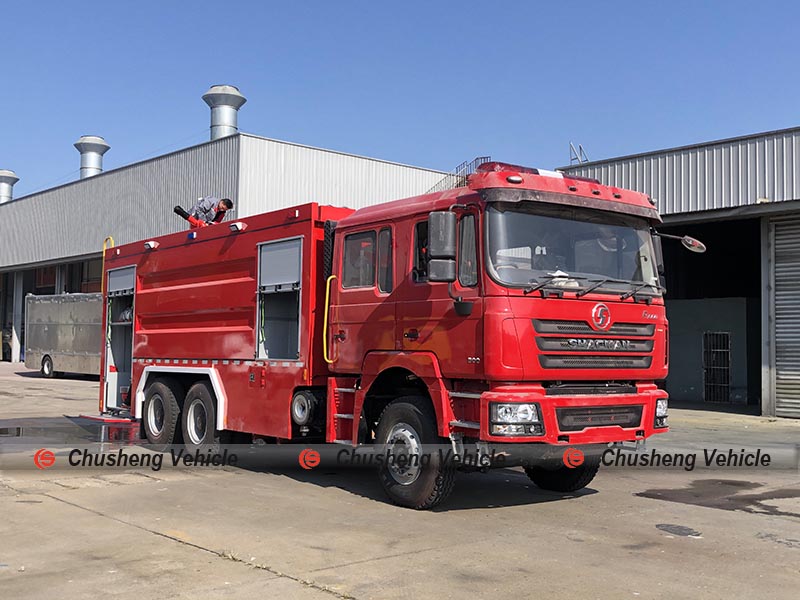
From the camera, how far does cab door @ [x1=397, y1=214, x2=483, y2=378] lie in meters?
7.32

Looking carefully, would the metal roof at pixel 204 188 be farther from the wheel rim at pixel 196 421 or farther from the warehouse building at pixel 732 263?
the wheel rim at pixel 196 421

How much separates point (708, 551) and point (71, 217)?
36.0 metres

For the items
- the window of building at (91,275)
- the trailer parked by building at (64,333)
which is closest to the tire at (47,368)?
the trailer parked by building at (64,333)

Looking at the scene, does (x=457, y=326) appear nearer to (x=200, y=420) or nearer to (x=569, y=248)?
(x=569, y=248)

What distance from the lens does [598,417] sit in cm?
766

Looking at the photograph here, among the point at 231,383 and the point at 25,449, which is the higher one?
the point at 231,383

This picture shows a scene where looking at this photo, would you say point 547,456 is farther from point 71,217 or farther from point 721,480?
point 71,217

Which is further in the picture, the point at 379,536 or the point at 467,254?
the point at 467,254

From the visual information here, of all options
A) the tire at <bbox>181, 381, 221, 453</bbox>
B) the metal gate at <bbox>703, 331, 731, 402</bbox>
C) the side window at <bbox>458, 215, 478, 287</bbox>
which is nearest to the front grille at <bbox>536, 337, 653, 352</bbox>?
the side window at <bbox>458, 215, 478, 287</bbox>

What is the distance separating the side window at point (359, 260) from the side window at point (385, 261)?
0.11 metres

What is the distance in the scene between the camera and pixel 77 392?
24500mm

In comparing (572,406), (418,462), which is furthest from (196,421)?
(572,406)

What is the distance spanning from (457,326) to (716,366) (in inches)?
760

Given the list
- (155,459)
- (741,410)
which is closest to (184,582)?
(155,459)
